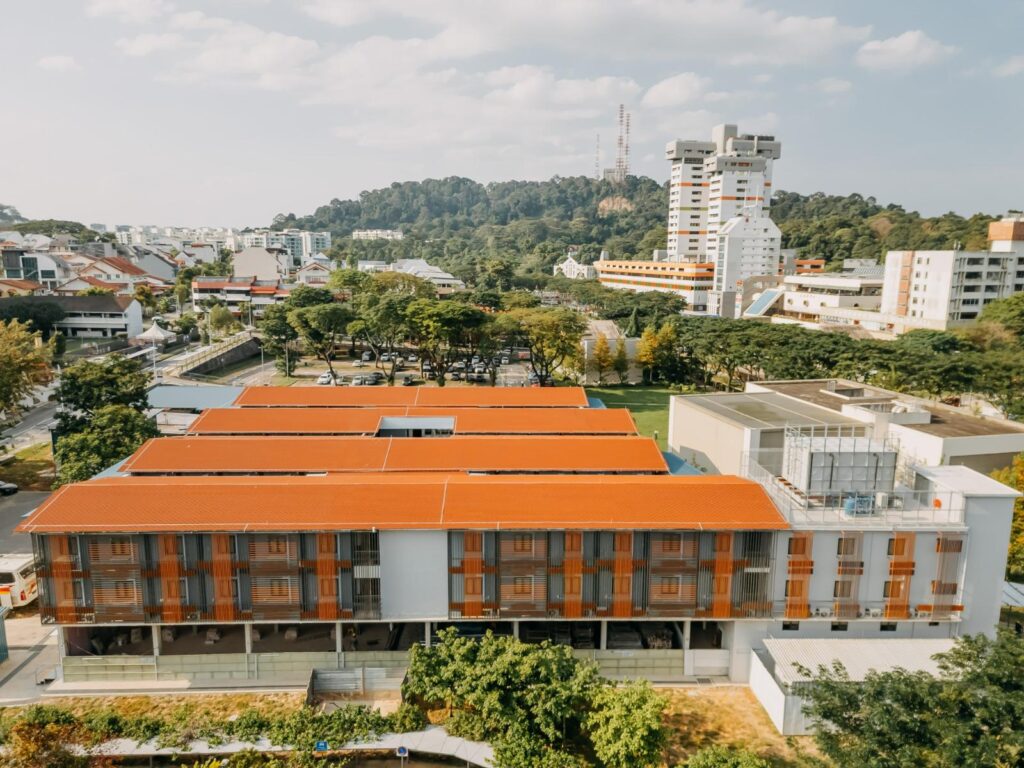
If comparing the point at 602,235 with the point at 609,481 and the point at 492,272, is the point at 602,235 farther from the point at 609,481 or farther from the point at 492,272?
the point at 609,481

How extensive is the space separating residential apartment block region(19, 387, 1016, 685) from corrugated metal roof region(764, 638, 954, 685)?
2.01 ft

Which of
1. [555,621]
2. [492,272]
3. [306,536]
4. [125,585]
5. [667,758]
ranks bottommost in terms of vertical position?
[667,758]

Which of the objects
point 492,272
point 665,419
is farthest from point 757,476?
point 492,272

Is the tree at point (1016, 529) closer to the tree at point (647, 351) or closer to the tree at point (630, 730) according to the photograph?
the tree at point (630, 730)

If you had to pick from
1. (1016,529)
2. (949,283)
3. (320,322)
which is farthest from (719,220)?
(1016,529)

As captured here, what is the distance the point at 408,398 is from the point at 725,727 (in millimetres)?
21784

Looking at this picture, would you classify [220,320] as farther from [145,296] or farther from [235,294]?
[145,296]

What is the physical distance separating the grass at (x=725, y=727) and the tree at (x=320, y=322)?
140ft

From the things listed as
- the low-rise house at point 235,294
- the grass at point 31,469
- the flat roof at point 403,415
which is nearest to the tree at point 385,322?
the flat roof at point 403,415

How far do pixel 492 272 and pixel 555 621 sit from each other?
89.3 metres

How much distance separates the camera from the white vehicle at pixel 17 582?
21531 millimetres

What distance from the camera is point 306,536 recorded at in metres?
17.8

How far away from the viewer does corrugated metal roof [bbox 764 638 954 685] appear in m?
16.6

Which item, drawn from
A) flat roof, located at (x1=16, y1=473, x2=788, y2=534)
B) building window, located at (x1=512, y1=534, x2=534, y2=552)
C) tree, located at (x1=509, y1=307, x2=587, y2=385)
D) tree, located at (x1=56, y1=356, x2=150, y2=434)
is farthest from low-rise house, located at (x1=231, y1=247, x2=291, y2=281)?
building window, located at (x1=512, y1=534, x2=534, y2=552)
